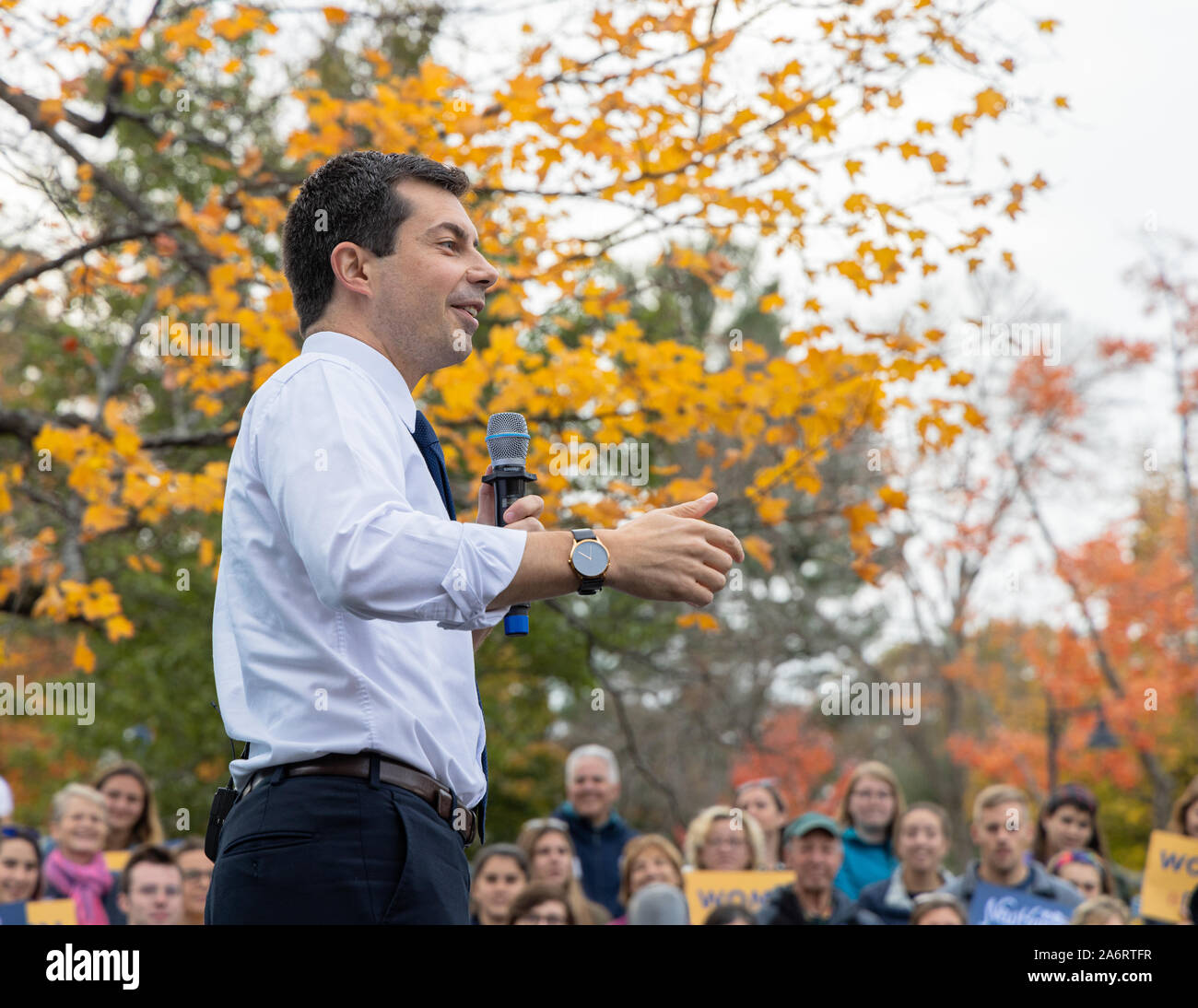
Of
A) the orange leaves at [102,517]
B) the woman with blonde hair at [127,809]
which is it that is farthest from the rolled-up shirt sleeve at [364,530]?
the woman with blonde hair at [127,809]

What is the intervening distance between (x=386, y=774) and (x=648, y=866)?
4.81 m

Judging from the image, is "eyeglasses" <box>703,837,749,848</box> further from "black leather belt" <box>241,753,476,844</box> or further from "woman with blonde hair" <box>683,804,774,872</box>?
"black leather belt" <box>241,753,476,844</box>

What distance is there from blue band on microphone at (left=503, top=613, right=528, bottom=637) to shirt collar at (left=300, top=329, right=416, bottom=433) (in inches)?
15.3

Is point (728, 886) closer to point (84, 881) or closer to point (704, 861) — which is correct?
point (704, 861)

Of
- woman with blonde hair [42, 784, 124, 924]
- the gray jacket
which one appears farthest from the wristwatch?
woman with blonde hair [42, 784, 124, 924]

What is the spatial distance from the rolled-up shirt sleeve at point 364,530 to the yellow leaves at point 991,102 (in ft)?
14.9

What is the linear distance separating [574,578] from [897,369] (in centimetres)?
420

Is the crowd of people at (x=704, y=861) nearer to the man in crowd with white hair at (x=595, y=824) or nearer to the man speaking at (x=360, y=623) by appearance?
the man in crowd with white hair at (x=595, y=824)

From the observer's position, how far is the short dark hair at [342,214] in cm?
244

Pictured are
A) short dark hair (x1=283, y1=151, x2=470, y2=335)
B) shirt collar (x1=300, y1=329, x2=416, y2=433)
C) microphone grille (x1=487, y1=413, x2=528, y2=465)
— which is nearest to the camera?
shirt collar (x1=300, y1=329, x2=416, y2=433)

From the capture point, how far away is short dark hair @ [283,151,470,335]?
2.44 meters

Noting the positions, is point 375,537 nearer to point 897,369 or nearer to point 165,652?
Answer: point 897,369

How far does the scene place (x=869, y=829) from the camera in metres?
7.00

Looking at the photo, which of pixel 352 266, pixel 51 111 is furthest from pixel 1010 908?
pixel 51 111
